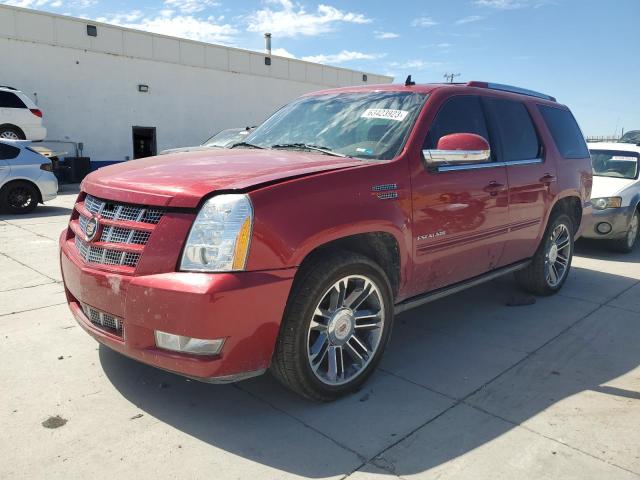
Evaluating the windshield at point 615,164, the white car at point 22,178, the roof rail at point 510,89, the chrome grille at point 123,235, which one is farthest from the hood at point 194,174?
the white car at point 22,178

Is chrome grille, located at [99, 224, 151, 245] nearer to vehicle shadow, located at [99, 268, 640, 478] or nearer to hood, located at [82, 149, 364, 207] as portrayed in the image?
hood, located at [82, 149, 364, 207]

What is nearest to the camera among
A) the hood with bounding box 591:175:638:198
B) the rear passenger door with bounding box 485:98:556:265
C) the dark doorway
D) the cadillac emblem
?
the cadillac emblem

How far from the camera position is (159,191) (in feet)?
8.99

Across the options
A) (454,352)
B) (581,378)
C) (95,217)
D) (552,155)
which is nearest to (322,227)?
(95,217)

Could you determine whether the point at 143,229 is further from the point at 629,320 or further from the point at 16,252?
the point at 16,252

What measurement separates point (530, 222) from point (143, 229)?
337 centimetres

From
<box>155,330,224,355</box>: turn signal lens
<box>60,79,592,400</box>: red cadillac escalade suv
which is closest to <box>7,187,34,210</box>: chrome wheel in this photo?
<box>60,79,592,400</box>: red cadillac escalade suv

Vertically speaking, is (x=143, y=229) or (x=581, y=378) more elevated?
(x=143, y=229)

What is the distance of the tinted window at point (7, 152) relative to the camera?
973cm

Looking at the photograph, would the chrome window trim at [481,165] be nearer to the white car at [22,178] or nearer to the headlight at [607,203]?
the headlight at [607,203]

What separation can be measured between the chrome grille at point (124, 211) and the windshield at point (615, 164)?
25.4 feet

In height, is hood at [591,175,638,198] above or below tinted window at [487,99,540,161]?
below

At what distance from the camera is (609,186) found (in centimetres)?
783

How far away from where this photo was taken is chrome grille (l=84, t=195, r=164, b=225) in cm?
274
